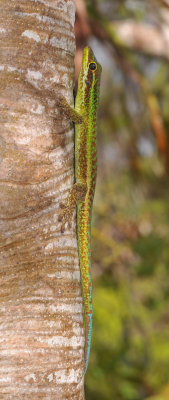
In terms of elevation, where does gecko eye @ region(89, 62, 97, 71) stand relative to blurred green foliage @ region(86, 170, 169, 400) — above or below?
above

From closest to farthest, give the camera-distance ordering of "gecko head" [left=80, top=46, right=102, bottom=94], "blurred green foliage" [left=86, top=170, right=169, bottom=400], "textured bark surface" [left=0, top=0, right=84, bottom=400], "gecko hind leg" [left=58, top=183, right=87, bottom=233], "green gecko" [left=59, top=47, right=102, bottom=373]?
1. "textured bark surface" [left=0, top=0, right=84, bottom=400]
2. "gecko hind leg" [left=58, top=183, right=87, bottom=233]
3. "green gecko" [left=59, top=47, right=102, bottom=373]
4. "gecko head" [left=80, top=46, right=102, bottom=94]
5. "blurred green foliage" [left=86, top=170, right=169, bottom=400]

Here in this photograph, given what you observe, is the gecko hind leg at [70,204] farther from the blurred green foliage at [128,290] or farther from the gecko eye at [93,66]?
the blurred green foliage at [128,290]

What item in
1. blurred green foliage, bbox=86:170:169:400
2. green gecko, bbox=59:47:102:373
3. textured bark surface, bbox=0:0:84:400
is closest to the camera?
textured bark surface, bbox=0:0:84:400

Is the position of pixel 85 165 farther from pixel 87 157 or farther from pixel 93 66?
pixel 93 66

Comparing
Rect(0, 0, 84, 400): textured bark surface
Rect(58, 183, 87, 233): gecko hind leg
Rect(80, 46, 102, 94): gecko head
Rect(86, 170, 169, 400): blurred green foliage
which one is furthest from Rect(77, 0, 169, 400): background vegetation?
Rect(0, 0, 84, 400): textured bark surface

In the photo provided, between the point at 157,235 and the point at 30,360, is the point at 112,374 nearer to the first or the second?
the point at 157,235

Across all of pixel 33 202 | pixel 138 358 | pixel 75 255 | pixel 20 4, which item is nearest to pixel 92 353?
pixel 138 358

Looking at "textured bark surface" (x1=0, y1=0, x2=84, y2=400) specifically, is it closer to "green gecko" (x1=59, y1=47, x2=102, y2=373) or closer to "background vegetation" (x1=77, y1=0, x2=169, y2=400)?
"green gecko" (x1=59, y1=47, x2=102, y2=373)
